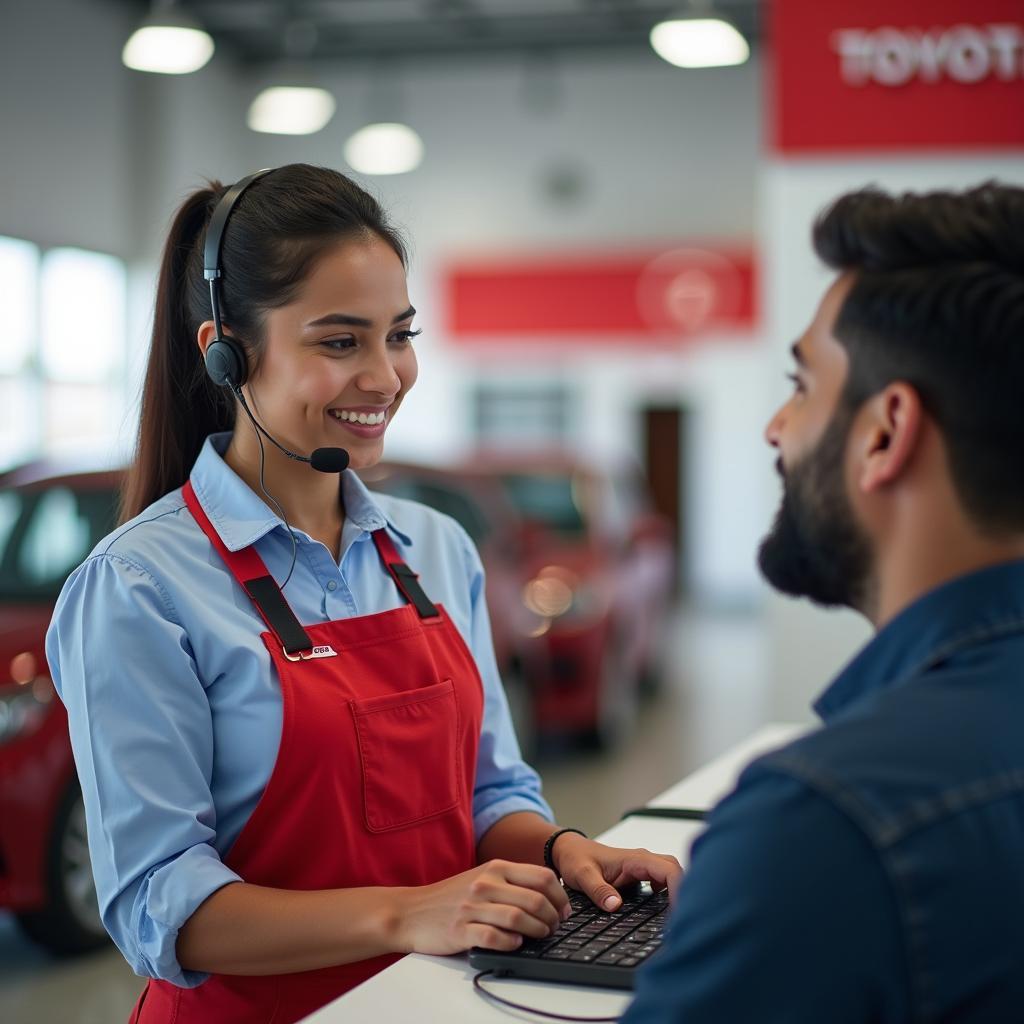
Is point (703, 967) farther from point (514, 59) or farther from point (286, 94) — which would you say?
point (514, 59)

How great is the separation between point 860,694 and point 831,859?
0.23 m

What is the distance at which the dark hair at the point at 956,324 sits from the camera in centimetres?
94

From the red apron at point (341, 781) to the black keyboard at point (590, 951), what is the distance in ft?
0.72

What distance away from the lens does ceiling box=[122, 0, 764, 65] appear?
35.7 ft

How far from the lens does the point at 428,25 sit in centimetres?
1155

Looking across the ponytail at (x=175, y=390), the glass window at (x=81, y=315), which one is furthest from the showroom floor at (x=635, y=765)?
the glass window at (x=81, y=315)

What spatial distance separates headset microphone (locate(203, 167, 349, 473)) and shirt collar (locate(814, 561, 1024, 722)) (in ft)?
2.72

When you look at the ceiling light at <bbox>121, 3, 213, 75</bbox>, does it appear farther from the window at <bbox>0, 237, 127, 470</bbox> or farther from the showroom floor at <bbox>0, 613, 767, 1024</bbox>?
the showroom floor at <bbox>0, 613, 767, 1024</bbox>

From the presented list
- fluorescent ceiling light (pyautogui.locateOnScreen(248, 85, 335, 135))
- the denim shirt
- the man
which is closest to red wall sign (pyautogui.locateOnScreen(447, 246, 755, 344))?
fluorescent ceiling light (pyautogui.locateOnScreen(248, 85, 335, 135))

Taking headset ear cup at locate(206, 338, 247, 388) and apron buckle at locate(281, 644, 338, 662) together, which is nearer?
apron buckle at locate(281, 644, 338, 662)

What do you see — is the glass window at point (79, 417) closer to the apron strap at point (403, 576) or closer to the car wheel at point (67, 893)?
the car wheel at point (67, 893)

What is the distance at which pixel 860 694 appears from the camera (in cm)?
103

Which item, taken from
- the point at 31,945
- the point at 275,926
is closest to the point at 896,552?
the point at 275,926

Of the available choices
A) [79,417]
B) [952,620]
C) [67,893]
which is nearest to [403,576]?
[952,620]
